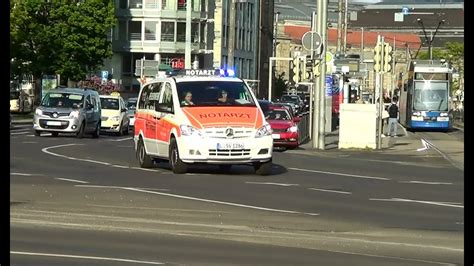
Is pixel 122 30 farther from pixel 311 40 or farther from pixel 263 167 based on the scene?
pixel 263 167

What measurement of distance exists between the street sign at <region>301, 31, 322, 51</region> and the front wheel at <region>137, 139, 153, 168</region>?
37.3 feet

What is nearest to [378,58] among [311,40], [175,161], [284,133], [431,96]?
[311,40]

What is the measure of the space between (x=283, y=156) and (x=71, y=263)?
68.5ft

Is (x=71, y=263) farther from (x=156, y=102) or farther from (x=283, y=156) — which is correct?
(x=283, y=156)

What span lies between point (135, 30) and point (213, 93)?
82969mm

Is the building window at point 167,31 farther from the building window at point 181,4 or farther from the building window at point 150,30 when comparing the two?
the building window at point 181,4

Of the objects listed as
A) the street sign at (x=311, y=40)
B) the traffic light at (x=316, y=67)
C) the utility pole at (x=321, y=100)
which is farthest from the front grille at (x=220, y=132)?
the traffic light at (x=316, y=67)

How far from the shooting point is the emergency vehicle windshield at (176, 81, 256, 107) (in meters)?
22.6

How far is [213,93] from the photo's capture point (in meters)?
22.8

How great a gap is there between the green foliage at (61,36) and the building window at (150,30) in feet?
60.5

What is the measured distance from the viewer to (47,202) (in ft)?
54.9

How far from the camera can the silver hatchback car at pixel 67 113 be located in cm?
3903

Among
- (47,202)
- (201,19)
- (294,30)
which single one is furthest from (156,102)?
(294,30)

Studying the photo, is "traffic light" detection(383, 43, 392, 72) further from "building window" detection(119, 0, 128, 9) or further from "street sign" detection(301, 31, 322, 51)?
Result: "building window" detection(119, 0, 128, 9)
